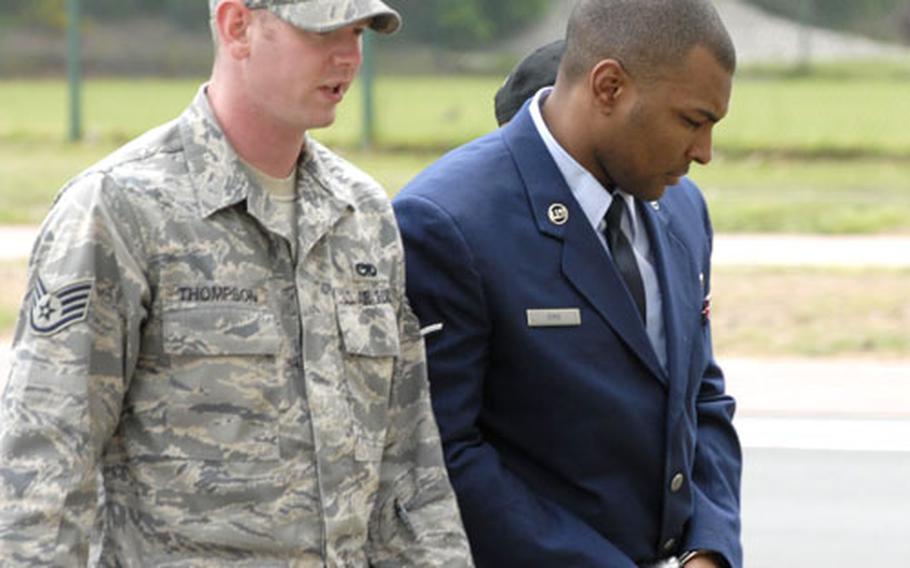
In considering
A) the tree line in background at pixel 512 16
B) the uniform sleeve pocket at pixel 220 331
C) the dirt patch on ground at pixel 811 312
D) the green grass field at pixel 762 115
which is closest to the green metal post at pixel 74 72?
the green grass field at pixel 762 115

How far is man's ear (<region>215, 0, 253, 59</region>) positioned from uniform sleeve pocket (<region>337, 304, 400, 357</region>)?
365 millimetres

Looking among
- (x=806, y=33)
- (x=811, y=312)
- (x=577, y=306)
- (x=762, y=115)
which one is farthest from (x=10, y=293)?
(x=577, y=306)

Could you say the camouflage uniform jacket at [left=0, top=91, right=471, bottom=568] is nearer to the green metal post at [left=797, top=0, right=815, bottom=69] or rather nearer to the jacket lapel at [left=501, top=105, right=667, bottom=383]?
the jacket lapel at [left=501, top=105, right=667, bottom=383]

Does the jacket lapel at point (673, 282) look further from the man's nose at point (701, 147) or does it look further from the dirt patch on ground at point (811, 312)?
the dirt patch on ground at point (811, 312)

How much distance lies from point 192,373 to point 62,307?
195mm

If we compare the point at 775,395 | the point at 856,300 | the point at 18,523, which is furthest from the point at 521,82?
the point at 856,300

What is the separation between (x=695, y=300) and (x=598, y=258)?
0.22m

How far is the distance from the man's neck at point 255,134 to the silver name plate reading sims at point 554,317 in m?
0.45

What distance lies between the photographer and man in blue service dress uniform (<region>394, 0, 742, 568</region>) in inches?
112

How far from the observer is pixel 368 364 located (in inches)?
105

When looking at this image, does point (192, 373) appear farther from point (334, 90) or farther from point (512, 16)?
point (512, 16)

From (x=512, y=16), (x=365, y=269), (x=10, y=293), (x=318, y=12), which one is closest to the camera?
(x=318, y=12)

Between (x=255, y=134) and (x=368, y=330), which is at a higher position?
(x=255, y=134)

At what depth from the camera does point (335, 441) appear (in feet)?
8.50
